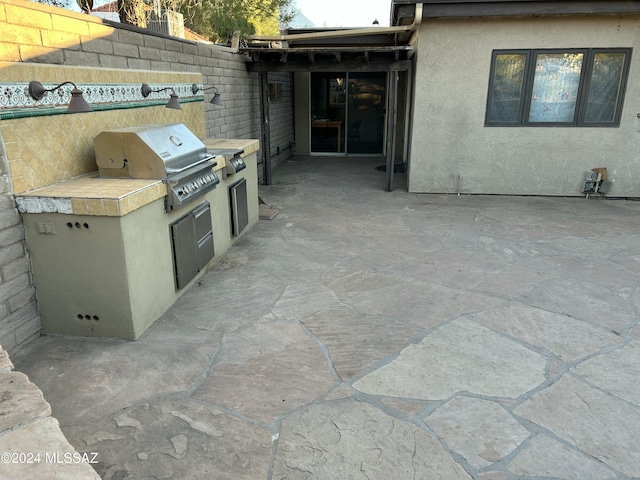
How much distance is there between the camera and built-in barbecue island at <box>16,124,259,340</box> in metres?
3.11

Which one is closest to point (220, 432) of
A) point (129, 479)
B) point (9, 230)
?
point (129, 479)

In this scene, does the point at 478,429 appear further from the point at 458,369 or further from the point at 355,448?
the point at 355,448

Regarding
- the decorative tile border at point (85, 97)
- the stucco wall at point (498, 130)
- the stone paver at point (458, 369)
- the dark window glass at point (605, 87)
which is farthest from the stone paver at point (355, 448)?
the dark window glass at point (605, 87)

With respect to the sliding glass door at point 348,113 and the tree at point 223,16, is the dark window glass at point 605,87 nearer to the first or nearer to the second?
the sliding glass door at point 348,113

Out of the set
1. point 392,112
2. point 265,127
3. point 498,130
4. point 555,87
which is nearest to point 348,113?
point 265,127

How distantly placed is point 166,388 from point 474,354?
199 cm

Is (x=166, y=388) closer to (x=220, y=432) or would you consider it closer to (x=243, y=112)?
(x=220, y=432)

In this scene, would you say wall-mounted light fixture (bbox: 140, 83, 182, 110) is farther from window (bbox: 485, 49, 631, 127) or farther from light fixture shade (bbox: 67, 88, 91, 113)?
window (bbox: 485, 49, 631, 127)

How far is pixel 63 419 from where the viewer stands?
253 centimetres

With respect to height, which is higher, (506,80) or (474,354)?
(506,80)

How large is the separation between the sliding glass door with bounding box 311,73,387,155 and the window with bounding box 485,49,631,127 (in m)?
4.40

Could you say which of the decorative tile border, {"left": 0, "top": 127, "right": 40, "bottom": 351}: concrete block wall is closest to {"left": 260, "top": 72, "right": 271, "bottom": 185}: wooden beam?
the decorative tile border

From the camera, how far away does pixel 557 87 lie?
7.34 meters

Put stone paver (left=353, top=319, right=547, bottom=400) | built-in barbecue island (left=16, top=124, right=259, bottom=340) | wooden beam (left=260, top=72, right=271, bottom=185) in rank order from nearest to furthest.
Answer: stone paver (left=353, top=319, right=547, bottom=400), built-in barbecue island (left=16, top=124, right=259, bottom=340), wooden beam (left=260, top=72, right=271, bottom=185)
